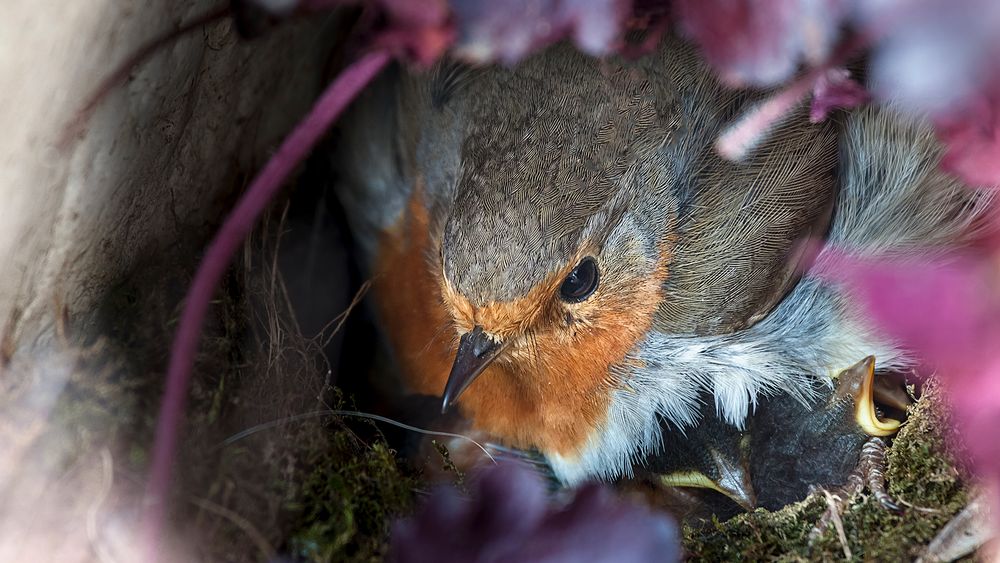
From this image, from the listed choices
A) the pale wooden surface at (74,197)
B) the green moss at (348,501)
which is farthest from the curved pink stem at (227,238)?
the green moss at (348,501)

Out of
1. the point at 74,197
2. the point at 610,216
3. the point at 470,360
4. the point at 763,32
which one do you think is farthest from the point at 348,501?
the point at 763,32

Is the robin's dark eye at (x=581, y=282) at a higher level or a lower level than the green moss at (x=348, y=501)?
higher

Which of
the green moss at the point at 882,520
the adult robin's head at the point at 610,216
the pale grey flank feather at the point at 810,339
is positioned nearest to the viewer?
the green moss at the point at 882,520

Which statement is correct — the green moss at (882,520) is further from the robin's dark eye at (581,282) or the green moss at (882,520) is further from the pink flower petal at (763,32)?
the pink flower petal at (763,32)

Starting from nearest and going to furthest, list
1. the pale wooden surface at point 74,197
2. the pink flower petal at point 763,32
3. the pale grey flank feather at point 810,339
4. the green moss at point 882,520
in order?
the pink flower petal at point 763,32 < the pale wooden surface at point 74,197 < the green moss at point 882,520 < the pale grey flank feather at point 810,339

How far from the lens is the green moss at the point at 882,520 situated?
1438 mm

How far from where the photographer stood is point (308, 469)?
1.41 meters

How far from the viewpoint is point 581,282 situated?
66.9 inches

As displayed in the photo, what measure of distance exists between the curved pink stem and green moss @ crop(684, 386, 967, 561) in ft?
3.06

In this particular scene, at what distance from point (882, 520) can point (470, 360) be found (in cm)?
81

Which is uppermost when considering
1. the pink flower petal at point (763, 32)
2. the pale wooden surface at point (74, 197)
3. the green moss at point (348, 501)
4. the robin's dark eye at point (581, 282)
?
the pink flower petal at point (763, 32)

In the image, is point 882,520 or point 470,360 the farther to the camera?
point 470,360

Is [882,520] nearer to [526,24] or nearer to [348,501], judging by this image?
[348,501]

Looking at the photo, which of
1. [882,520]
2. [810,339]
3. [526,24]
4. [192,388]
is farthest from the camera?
[810,339]
